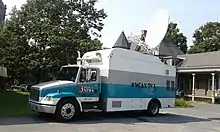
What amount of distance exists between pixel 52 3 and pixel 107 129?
29.6 m

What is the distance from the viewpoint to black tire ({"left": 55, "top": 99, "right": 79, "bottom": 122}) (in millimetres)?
13501

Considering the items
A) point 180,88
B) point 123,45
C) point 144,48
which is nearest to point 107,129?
point 144,48

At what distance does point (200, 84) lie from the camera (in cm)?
4053

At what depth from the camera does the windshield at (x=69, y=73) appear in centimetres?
1455

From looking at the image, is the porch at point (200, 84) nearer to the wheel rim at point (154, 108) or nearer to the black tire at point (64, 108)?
the wheel rim at point (154, 108)

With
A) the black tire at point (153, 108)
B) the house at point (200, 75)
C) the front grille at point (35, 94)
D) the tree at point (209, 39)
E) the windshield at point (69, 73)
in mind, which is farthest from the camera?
the tree at point (209, 39)

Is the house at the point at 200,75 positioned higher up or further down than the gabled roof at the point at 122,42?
further down

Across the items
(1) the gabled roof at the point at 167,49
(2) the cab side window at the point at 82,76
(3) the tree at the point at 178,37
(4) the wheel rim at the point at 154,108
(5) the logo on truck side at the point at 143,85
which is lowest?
(4) the wheel rim at the point at 154,108

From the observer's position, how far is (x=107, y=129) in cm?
1233

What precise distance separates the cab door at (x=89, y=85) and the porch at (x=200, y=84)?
946 inches

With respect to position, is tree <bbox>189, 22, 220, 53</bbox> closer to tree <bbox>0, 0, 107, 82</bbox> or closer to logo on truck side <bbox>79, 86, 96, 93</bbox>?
tree <bbox>0, 0, 107, 82</bbox>

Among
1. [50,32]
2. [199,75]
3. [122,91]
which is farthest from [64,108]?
[199,75]

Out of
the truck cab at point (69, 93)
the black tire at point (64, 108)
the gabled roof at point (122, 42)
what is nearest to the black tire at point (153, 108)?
the truck cab at point (69, 93)

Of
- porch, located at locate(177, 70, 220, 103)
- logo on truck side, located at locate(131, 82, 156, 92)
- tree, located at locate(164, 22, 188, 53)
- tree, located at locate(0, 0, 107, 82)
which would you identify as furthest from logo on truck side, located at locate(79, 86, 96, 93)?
tree, located at locate(164, 22, 188, 53)
